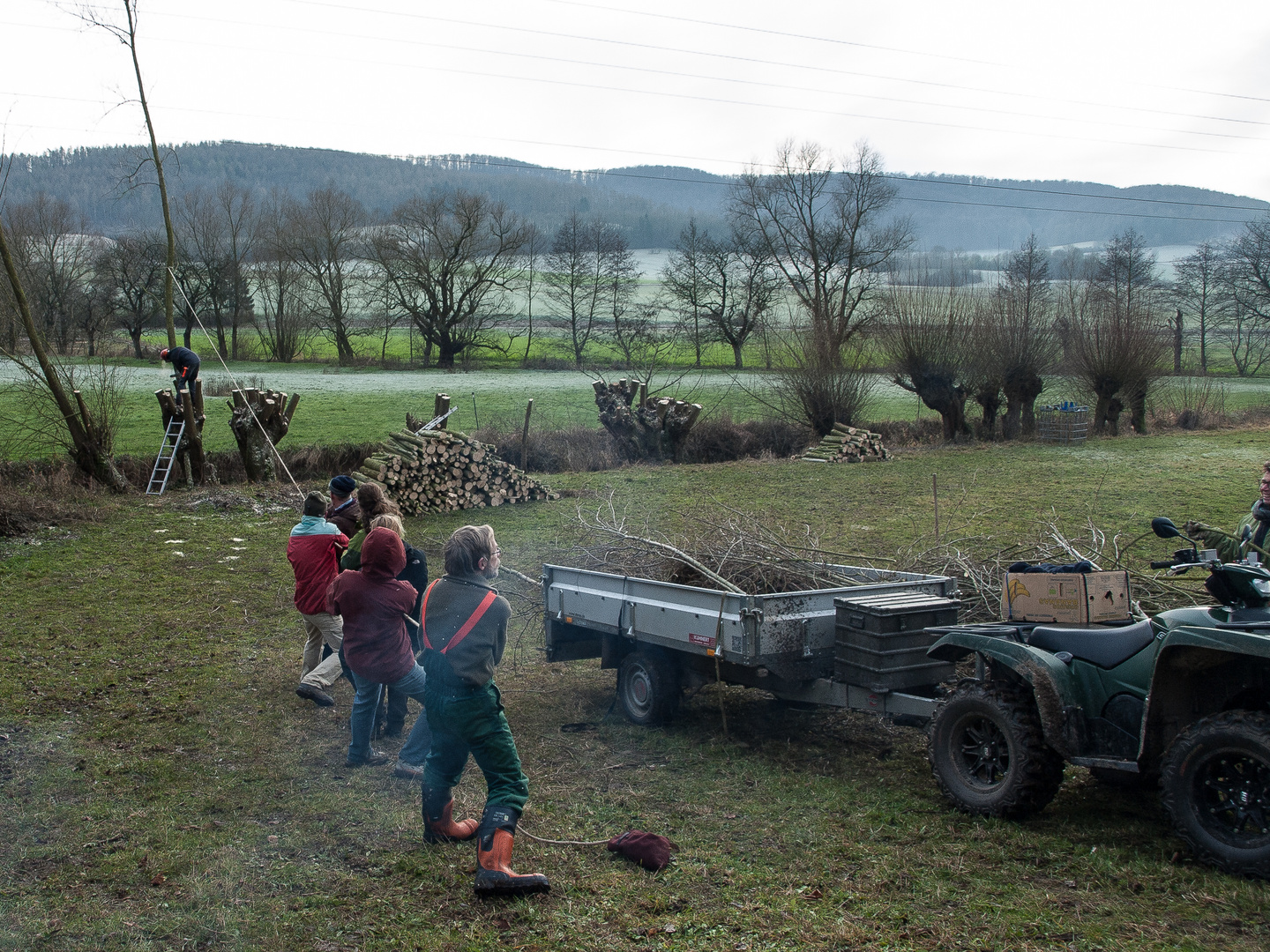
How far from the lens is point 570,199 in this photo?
3420 inches

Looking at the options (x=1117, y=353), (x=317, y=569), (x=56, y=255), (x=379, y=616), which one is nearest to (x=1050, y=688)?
(x=379, y=616)

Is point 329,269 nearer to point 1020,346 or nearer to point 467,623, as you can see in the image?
point 1020,346

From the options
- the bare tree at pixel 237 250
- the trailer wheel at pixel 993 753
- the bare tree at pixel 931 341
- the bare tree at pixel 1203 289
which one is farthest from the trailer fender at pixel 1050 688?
the bare tree at pixel 1203 289

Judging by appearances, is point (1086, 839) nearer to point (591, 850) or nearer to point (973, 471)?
point (591, 850)

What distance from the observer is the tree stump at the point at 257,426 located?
60.7ft

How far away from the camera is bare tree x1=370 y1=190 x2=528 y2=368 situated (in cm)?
4747

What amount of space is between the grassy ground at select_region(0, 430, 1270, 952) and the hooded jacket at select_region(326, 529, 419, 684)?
2.55ft

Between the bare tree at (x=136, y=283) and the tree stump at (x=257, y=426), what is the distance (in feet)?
90.9

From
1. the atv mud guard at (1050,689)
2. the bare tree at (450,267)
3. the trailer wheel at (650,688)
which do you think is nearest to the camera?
the atv mud guard at (1050,689)

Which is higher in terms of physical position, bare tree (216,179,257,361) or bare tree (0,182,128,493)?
bare tree (216,179,257,361)

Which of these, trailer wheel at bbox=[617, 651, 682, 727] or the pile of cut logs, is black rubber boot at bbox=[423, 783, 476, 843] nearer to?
trailer wheel at bbox=[617, 651, 682, 727]

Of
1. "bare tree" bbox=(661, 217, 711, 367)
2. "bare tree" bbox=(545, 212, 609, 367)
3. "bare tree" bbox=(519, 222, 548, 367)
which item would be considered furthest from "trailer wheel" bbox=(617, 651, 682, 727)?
"bare tree" bbox=(545, 212, 609, 367)

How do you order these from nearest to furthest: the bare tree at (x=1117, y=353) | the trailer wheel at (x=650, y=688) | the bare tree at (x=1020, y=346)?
the trailer wheel at (x=650, y=688)
the bare tree at (x=1020, y=346)
the bare tree at (x=1117, y=353)

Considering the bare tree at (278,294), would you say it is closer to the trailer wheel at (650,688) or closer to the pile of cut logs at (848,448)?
the pile of cut logs at (848,448)
